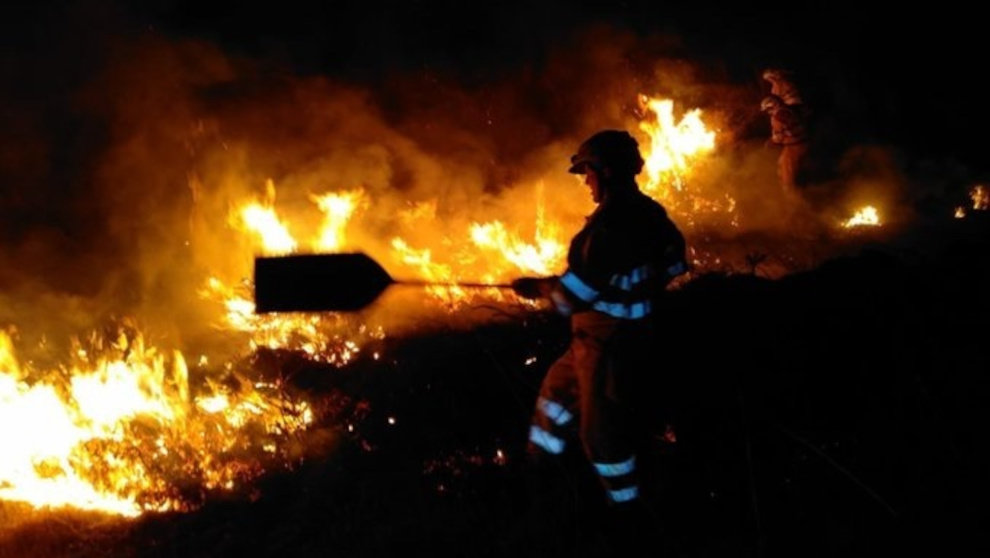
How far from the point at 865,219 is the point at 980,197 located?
217 cm

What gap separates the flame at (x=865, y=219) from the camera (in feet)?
34.4

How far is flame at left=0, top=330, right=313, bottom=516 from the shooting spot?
5.25 metres

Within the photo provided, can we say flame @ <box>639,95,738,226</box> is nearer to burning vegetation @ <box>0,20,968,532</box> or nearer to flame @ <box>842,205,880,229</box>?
burning vegetation @ <box>0,20,968,532</box>

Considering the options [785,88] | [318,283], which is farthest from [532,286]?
[785,88]

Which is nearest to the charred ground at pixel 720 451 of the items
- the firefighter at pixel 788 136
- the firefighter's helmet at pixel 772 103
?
the firefighter at pixel 788 136

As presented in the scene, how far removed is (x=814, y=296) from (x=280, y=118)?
732 cm

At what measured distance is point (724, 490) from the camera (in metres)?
4.35

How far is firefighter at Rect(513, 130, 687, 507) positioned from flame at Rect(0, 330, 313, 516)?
269cm

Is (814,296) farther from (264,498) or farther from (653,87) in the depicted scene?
(653,87)

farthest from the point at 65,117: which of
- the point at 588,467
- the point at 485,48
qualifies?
the point at 588,467

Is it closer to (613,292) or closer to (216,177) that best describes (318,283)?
(613,292)

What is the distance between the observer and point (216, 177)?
9.05 metres

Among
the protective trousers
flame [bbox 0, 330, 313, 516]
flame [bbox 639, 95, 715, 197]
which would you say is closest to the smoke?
flame [bbox 639, 95, 715, 197]

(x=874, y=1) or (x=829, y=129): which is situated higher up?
(x=874, y=1)
